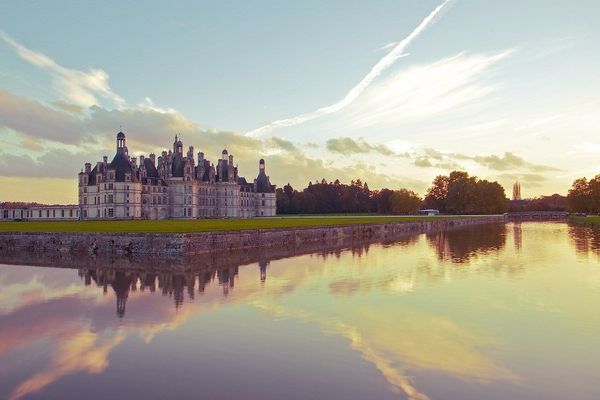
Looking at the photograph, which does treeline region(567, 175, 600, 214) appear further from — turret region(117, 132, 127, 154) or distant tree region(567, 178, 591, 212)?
turret region(117, 132, 127, 154)

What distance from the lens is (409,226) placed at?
78.9 m

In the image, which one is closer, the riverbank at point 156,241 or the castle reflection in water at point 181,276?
the castle reflection in water at point 181,276

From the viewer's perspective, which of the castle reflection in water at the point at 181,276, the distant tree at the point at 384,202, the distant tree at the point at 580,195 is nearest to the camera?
the castle reflection in water at the point at 181,276

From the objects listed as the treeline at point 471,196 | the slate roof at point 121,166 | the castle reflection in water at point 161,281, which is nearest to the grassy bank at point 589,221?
the treeline at point 471,196

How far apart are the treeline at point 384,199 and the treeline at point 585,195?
2021 centimetres

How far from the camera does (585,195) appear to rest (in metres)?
132

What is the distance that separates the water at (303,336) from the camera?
10469 mm

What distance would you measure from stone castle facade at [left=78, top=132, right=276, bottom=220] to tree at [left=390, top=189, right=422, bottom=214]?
39654 mm

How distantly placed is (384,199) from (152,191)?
81958mm

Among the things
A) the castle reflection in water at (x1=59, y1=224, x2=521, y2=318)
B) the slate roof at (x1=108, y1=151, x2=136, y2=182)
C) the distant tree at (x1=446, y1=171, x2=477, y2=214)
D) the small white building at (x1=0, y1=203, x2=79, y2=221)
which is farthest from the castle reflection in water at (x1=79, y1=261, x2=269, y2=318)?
the distant tree at (x1=446, y1=171, x2=477, y2=214)

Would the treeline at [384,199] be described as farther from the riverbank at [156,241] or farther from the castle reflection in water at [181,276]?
the castle reflection in water at [181,276]

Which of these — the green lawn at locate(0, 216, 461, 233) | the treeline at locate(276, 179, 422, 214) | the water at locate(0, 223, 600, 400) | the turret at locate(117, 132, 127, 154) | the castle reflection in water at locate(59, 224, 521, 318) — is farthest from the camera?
the treeline at locate(276, 179, 422, 214)

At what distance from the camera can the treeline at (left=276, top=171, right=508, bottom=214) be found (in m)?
148

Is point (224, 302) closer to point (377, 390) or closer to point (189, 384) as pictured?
point (189, 384)
